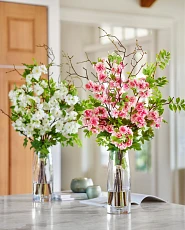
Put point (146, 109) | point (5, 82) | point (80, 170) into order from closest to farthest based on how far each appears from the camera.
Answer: point (146, 109) → point (5, 82) → point (80, 170)

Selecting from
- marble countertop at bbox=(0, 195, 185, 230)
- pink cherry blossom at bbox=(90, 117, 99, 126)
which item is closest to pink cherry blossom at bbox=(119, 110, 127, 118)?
pink cherry blossom at bbox=(90, 117, 99, 126)

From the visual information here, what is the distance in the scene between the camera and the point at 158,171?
5.72 meters

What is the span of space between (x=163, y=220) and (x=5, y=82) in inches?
103

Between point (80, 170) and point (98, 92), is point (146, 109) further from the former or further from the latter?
point (80, 170)

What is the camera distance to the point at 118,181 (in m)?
2.30

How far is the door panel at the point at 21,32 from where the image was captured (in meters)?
4.43

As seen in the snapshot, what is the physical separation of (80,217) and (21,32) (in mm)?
2634

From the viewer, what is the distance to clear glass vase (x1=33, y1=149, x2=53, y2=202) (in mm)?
2682

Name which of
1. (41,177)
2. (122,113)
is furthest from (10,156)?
(122,113)

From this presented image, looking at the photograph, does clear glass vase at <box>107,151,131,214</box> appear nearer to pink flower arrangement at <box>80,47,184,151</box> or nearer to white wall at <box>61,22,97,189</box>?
pink flower arrangement at <box>80,47,184,151</box>

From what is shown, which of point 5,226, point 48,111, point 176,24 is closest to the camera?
point 5,226

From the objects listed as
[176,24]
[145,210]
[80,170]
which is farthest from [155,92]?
[80,170]

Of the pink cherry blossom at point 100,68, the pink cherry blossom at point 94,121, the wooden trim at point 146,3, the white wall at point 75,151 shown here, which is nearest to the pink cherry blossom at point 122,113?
the pink cherry blossom at point 94,121

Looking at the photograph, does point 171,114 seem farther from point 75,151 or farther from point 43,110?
point 43,110
